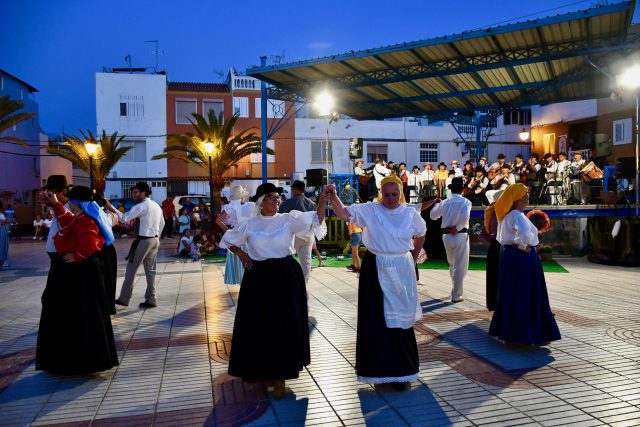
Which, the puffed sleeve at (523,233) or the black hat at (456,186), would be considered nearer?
the puffed sleeve at (523,233)

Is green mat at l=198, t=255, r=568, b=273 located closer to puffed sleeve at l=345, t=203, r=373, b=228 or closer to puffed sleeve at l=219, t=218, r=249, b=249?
puffed sleeve at l=345, t=203, r=373, b=228

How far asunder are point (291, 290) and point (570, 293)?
6141mm

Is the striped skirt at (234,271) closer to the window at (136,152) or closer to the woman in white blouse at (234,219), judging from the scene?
the woman in white blouse at (234,219)

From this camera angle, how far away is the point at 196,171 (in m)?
35.5

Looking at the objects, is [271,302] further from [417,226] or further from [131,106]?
[131,106]

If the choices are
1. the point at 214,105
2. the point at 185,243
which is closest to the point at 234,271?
the point at 185,243

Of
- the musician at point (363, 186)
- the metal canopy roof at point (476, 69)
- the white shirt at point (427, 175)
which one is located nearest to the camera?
the metal canopy roof at point (476, 69)

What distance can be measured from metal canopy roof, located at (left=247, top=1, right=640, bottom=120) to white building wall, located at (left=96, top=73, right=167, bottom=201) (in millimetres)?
16941

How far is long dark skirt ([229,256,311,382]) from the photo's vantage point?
14.5 ft

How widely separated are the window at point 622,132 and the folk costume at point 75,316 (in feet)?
73.6

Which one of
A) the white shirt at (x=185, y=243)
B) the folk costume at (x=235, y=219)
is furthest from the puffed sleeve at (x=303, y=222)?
the white shirt at (x=185, y=243)

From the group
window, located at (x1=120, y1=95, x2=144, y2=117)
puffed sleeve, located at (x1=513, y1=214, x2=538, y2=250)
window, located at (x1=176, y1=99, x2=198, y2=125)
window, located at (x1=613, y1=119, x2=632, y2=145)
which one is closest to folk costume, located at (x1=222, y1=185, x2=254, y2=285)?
puffed sleeve, located at (x1=513, y1=214, x2=538, y2=250)

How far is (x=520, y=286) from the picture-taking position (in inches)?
227

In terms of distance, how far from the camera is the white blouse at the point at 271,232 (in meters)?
4.66
